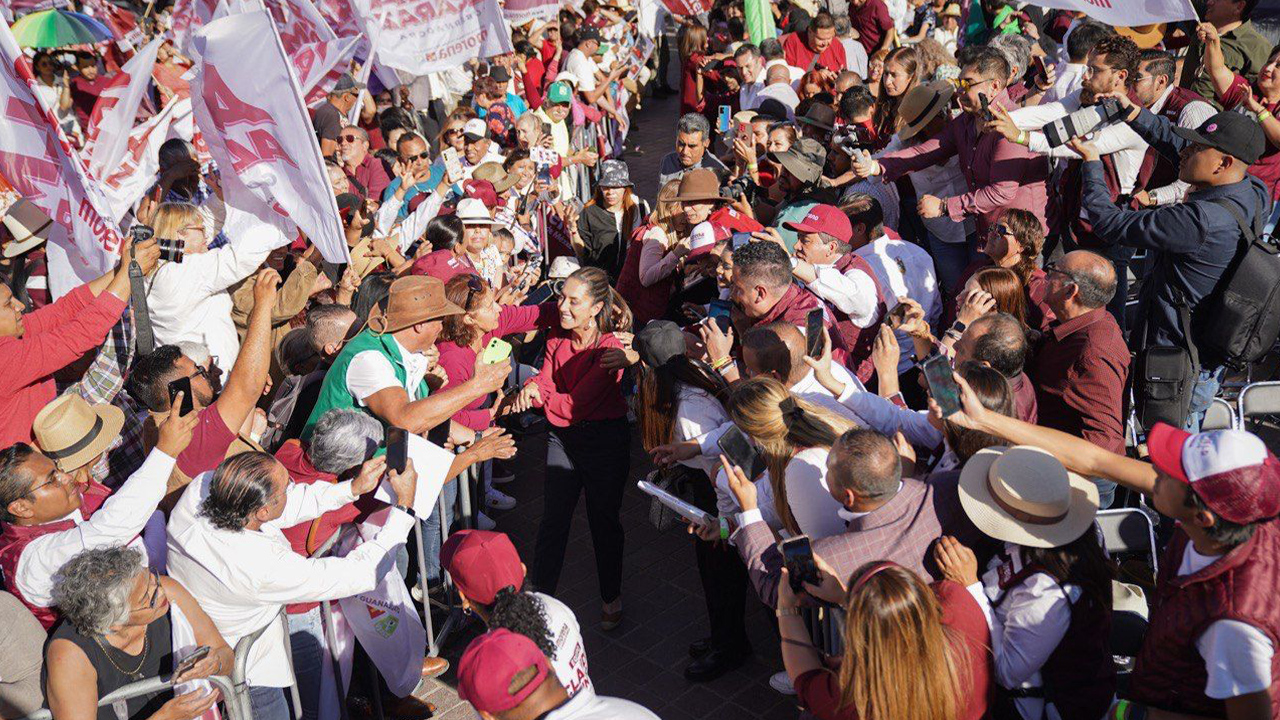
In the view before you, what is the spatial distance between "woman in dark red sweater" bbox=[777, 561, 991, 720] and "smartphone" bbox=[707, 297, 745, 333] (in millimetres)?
2469

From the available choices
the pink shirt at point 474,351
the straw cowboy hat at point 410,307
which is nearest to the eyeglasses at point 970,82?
the pink shirt at point 474,351

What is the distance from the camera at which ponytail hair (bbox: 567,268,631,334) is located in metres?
5.35

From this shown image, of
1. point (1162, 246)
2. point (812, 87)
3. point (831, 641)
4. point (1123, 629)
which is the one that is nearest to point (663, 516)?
point (831, 641)

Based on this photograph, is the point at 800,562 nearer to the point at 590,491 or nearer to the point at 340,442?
the point at 340,442

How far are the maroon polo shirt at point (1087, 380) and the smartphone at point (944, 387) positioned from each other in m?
1.11

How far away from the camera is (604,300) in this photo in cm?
546

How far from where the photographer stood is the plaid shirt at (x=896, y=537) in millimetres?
3463

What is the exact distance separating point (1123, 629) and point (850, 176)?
4336 mm

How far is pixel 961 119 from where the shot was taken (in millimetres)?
6867

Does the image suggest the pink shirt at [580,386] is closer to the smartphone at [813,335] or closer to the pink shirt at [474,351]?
the pink shirt at [474,351]

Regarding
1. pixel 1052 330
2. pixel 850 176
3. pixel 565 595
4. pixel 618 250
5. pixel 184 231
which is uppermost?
pixel 184 231

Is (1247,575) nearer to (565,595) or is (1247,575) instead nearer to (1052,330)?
(1052,330)

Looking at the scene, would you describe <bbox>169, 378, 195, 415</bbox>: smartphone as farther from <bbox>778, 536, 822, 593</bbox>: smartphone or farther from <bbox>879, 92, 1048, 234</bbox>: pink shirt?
<bbox>879, 92, 1048, 234</bbox>: pink shirt

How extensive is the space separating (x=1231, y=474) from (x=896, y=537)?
1.05 m
